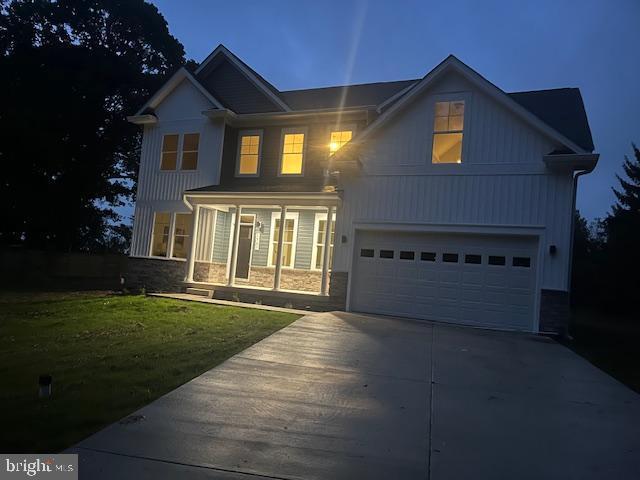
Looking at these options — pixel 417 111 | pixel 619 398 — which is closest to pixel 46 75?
pixel 417 111

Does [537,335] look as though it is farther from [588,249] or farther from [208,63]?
[588,249]

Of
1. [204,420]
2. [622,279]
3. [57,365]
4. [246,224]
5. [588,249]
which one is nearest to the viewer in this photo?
[204,420]

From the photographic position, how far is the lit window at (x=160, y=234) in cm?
1683

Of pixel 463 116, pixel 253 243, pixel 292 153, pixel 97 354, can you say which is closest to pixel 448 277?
pixel 463 116

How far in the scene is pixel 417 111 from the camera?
13.0 metres

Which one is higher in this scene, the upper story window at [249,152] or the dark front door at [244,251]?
the upper story window at [249,152]

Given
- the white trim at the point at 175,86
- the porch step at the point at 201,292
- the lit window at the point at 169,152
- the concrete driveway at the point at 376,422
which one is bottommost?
the concrete driveway at the point at 376,422

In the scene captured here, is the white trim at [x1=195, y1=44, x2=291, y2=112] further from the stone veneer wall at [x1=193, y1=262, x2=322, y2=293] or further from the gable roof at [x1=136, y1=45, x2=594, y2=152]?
the stone veneer wall at [x1=193, y1=262, x2=322, y2=293]

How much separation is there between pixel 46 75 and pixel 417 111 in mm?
18662

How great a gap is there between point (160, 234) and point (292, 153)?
5566mm

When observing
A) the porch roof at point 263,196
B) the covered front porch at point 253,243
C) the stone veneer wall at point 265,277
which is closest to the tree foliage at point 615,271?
the covered front porch at point 253,243

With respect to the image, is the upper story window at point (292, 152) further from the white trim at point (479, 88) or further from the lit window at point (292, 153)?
the white trim at point (479, 88)

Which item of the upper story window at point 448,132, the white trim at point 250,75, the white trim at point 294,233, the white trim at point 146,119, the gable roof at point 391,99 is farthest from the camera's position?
the white trim at point 146,119

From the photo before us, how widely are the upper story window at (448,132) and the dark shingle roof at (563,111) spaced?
1.74 metres
